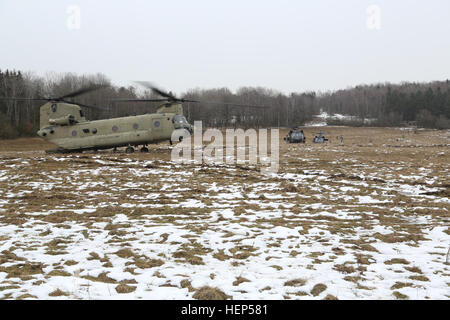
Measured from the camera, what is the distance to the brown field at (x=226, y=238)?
14.4 ft

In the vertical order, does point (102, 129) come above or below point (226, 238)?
above

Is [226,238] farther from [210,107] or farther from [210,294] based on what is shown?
[210,107]

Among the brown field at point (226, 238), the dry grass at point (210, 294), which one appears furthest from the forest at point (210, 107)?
the dry grass at point (210, 294)

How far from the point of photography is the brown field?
439 centimetres

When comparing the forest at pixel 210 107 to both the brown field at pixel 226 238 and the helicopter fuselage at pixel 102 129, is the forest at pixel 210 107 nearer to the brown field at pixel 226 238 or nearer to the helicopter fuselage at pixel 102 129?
the helicopter fuselage at pixel 102 129

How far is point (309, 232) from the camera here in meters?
6.71

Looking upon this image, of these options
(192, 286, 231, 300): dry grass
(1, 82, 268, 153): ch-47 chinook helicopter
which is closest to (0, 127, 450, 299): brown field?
(192, 286, 231, 300): dry grass

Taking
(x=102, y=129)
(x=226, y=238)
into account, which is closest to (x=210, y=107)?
(x=102, y=129)

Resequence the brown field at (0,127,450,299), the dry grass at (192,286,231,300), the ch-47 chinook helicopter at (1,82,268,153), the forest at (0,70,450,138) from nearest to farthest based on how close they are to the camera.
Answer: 1. the dry grass at (192,286,231,300)
2. the brown field at (0,127,450,299)
3. the ch-47 chinook helicopter at (1,82,268,153)
4. the forest at (0,70,450,138)

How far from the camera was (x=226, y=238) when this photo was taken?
21.1 feet

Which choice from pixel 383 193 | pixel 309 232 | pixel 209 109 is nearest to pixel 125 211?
pixel 309 232

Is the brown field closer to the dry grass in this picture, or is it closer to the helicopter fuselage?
the dry grass

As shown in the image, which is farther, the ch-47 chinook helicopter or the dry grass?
→ the ch-47 chinook helicopter

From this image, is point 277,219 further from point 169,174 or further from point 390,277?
point 169,174
